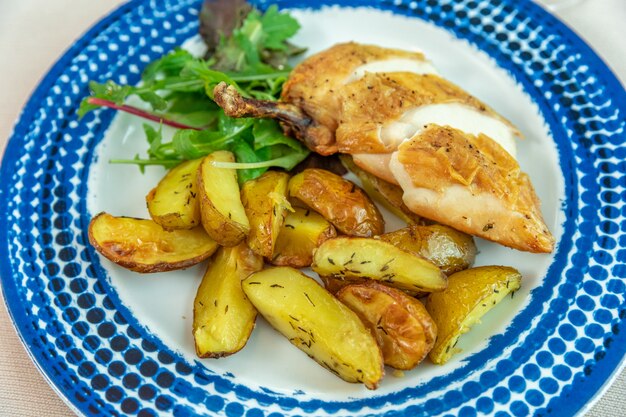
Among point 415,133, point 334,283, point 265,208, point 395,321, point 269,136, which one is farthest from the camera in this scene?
point 269,136

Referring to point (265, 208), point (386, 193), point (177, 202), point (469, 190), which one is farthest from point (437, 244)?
point (177, 202)

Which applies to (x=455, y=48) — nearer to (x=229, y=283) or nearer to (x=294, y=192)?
(x=294, y=192)

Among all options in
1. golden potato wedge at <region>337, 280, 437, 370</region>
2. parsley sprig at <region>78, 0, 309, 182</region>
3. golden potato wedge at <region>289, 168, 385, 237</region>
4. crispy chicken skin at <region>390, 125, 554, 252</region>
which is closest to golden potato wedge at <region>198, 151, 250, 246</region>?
parsley sprig at <region>78, 0, 309, 182</region>

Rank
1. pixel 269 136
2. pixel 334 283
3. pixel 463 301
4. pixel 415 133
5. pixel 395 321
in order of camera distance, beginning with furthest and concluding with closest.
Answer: pixel 269 136 < pixel 415 133 < pixel 334 283 < pixel 463 301 < pixel 395 321

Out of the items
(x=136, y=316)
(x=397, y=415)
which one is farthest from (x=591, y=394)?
(x=136, y=316)

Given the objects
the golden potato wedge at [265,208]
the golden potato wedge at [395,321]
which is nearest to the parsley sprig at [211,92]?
the golden potato wedge at [265,208]

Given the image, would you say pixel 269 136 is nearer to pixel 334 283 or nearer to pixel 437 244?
pixel 334 283
